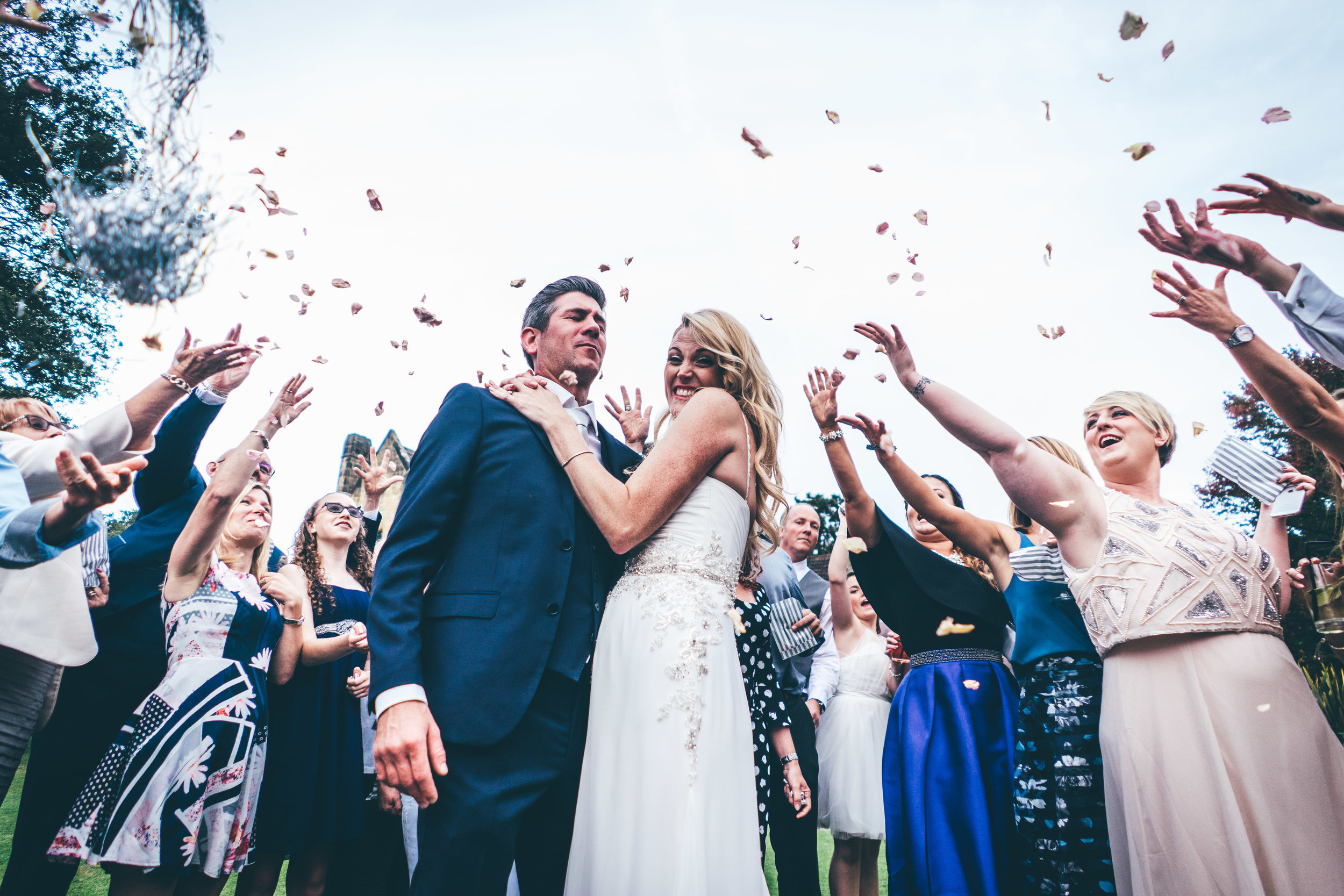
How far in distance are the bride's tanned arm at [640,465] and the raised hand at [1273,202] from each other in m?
2.10

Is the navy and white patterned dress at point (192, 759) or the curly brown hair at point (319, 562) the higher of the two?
the curly brown hair at point (319, 562)

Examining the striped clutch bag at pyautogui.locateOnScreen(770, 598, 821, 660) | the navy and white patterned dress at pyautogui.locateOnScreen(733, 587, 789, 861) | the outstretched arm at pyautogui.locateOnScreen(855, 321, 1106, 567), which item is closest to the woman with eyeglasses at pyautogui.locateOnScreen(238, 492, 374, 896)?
the navy and white patterned dress at pyautogui.locateOnScreen(733, 587, 789, 861)

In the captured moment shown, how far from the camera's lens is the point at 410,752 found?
1.59m

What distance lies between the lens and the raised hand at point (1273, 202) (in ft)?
8.25

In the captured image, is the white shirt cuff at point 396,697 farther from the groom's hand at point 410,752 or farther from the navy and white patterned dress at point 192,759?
the navy and white patterned dress at point 192,759

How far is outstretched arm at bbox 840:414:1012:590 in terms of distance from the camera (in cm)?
329

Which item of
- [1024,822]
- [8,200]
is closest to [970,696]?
[1024,822]

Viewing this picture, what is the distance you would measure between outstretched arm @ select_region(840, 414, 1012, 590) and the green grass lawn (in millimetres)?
1771

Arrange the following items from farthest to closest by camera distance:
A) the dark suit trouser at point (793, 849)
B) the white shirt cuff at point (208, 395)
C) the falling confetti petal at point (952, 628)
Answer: the dark suit trouser at point (793, 849), the falling confetti petal at point (952, 628), the white shirt cuff at point (208, 395)

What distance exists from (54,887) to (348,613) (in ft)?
5.96

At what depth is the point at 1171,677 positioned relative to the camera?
7.83ft

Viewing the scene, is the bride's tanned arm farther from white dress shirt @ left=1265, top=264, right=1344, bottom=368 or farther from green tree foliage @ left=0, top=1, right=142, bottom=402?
green tree foliage @ left=0, top=1, right=142, bottom=402

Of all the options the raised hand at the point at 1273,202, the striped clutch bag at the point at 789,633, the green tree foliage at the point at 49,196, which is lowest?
the striped clutch bag at the point at 789,633

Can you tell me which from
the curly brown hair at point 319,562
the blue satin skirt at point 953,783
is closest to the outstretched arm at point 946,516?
the blue satin skirt at point 953,783
